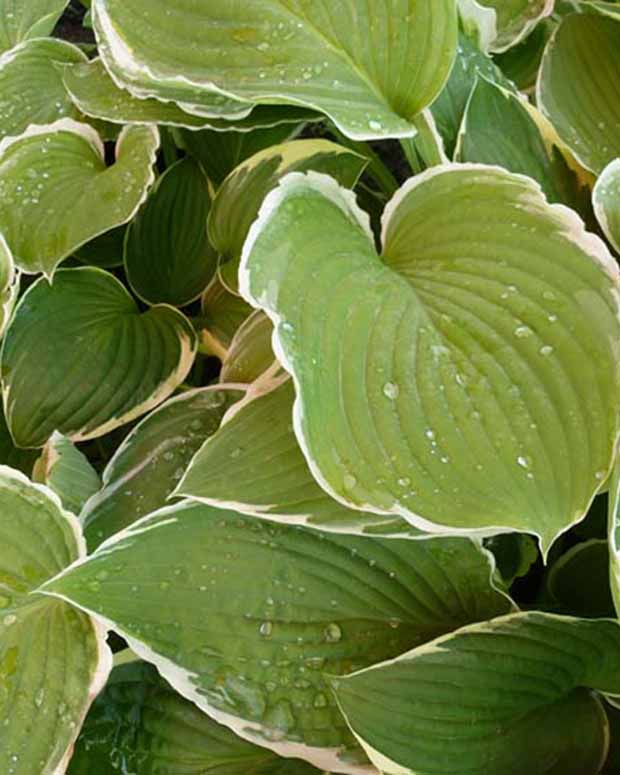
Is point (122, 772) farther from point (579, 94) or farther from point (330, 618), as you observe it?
point (579, 94)

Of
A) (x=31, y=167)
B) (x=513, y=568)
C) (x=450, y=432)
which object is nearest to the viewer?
(x=450, y=432)

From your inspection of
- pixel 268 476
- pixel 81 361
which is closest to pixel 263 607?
pixel 268 476

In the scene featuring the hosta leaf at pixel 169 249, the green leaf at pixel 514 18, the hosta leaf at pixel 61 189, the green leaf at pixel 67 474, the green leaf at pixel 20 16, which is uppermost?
the green leaf at pixel 514 18

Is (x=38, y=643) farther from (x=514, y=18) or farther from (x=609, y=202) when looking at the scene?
(x=514, y=18)

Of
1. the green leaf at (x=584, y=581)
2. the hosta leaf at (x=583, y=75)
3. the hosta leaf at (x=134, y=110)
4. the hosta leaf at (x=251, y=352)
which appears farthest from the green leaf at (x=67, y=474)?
the hosta leaf at (x=583, y=75)

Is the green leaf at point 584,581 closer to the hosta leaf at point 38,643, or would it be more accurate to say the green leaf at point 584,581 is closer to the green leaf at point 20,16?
the hosta leaf at point 38,643

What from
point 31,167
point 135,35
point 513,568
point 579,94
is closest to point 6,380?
point 31,167
